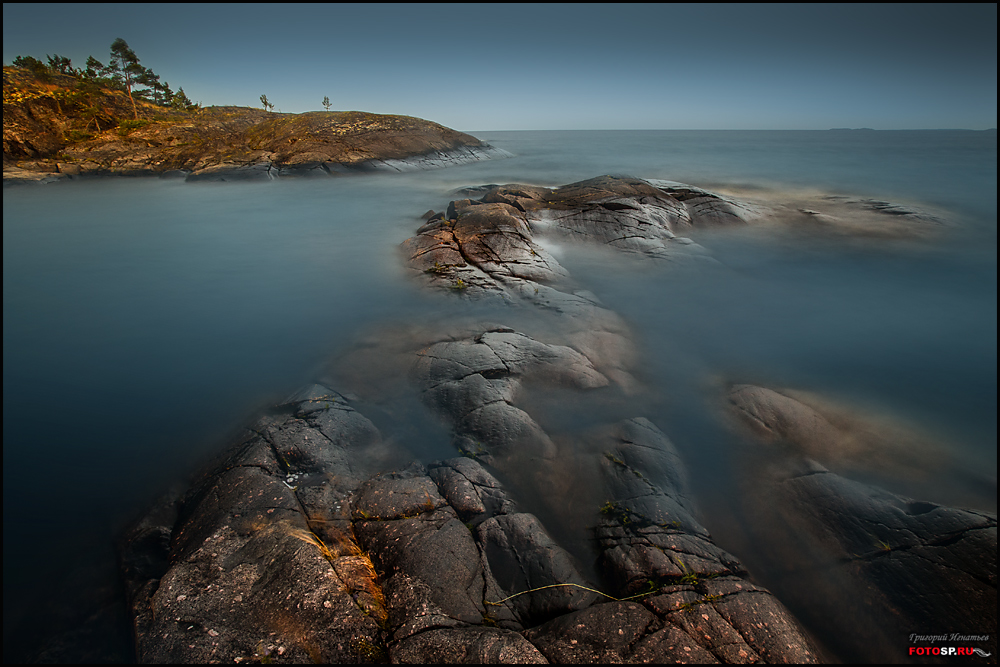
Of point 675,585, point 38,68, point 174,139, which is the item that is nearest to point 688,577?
point 675,585

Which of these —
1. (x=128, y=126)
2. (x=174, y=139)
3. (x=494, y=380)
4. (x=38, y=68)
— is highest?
(x=38, y=68)

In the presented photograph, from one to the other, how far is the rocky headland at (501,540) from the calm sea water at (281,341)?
529 millimetres

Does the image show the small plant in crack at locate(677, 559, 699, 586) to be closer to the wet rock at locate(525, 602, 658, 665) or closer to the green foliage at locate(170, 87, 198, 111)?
the wet rock at locate(525, 602, 658, 665)

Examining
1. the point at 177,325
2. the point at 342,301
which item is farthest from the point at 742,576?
the point at 177,325

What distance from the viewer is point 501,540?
3672 mm

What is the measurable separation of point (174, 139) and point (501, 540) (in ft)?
139

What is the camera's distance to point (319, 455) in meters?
4.57

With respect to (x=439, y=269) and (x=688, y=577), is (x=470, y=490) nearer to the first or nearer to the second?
(x=688, y=577)

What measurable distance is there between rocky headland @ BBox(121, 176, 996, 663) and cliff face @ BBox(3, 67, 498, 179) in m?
29.3

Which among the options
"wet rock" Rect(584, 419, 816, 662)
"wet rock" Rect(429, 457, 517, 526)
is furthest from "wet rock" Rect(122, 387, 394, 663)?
"wet rock" Rect(584, 419, 816, 662)

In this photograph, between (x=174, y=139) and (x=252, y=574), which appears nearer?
(x=252, y=574)

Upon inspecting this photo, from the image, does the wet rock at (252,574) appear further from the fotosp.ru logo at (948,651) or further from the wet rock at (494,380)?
the fotosp.ru logo at (948,651)

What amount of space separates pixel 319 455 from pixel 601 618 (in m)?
3.36

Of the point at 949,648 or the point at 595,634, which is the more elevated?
the point at 595,634
